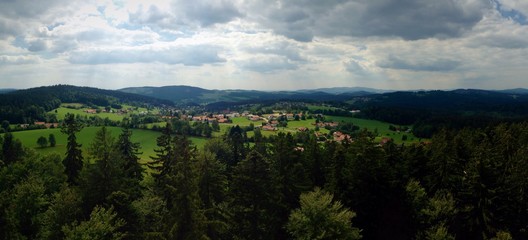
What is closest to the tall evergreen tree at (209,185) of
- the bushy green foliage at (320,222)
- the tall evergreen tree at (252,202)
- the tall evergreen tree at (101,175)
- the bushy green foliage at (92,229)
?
the tall evergreen tree at (252,202)

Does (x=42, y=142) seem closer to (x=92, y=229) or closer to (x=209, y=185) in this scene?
(x=209, y=185)

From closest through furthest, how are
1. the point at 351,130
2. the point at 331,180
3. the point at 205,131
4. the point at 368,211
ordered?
the point at 368,211, the point at 331,180, the point at 205,131, the point at 351,130

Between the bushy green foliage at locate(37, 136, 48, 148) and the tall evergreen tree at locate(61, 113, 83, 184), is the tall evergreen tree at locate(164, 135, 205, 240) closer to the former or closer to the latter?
the tall evergreen tree at locate(61, 113, 83, 184)

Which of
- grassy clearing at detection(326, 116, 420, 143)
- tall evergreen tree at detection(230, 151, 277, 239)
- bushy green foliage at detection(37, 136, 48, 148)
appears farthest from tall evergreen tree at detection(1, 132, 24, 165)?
grassy clearing at detection(326, 116, 420, 143)

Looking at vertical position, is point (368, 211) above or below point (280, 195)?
below

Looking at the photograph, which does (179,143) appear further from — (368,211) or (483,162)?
(483,162)

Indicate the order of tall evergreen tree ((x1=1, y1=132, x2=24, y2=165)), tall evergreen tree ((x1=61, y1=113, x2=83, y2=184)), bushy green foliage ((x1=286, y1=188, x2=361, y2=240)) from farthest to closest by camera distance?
tall evergreen tree ((x1=1, y1=132, x2=24, y2=165)) < tall evergreen tree ((x1=61, y1=113, x2=83, y2=184)) < bushy green foliage ((x1=286, y1=188, x2=361, y2=240))

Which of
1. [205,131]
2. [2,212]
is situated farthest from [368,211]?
[205,131]

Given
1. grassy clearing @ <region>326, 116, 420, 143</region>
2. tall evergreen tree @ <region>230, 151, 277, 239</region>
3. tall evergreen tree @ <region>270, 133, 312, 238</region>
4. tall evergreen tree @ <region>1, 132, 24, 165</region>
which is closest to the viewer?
tall evergreen tree @ <region>230, 151, 277, 239</region>

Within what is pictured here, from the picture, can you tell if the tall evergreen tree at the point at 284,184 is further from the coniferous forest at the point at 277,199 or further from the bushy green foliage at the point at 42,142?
the bushy green foliage at the point at 42,142
